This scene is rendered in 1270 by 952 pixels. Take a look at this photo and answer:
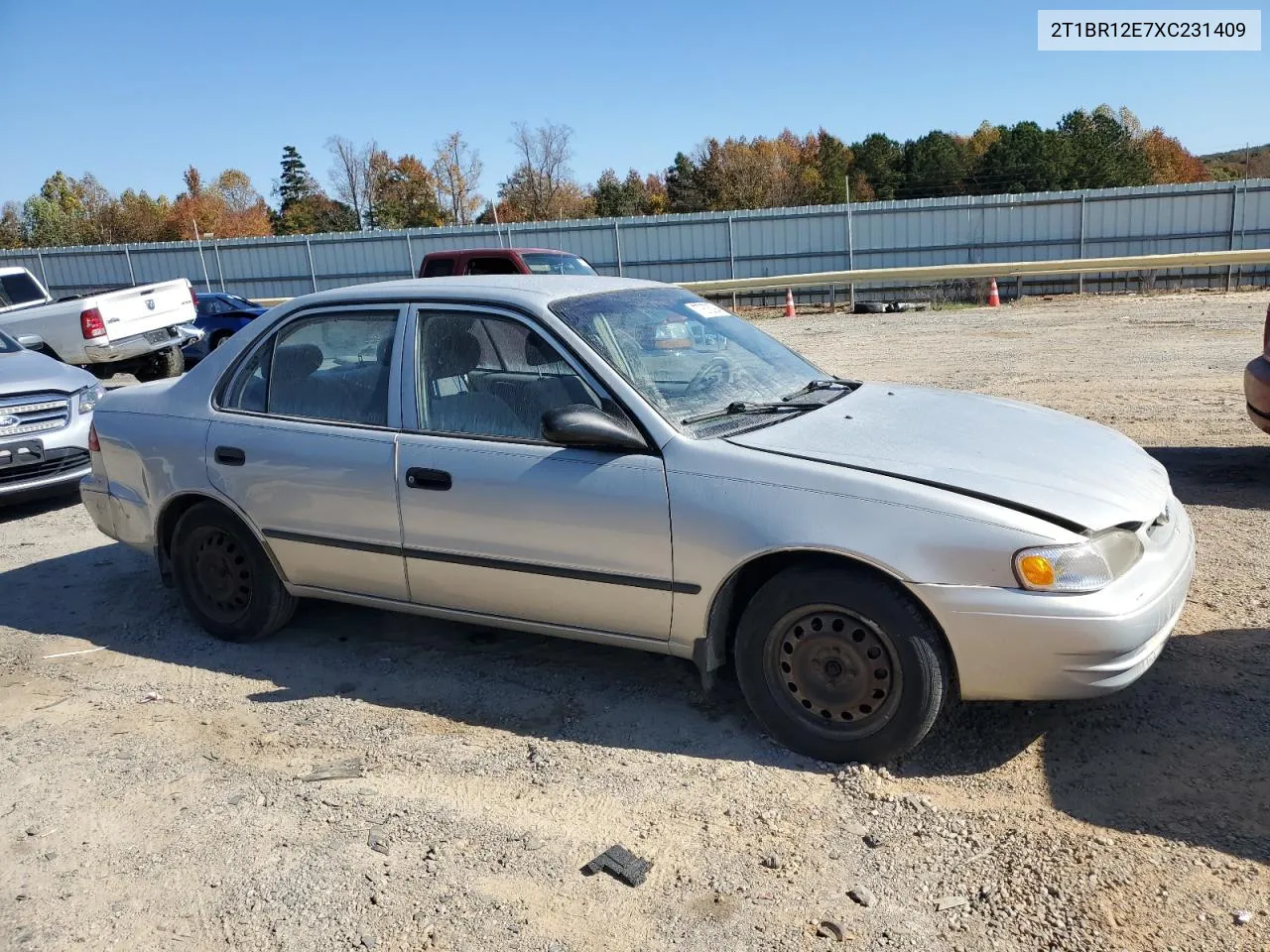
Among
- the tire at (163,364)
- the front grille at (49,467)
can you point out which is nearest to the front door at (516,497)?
the front grille at (49,467)

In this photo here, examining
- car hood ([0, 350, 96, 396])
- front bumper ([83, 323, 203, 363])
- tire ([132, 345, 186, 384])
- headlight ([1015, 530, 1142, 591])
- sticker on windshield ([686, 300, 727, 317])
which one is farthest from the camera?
tire ([132, 345, 186, 384])

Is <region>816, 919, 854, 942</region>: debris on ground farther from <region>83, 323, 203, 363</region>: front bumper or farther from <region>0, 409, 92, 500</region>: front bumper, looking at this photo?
<region>83, 323, 203, 363</region>: front bumper

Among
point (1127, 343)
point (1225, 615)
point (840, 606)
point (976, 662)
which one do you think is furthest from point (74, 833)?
point (1127, 343)

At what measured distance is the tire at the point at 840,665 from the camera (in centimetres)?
327

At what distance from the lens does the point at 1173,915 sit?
264cm

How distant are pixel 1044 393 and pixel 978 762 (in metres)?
7.45

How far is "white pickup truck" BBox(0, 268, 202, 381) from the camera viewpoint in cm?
1359

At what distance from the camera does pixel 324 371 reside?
454 centimetres

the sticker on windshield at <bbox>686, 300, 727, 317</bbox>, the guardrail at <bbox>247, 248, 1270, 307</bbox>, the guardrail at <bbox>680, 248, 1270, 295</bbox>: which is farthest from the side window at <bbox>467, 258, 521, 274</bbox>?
the sticker on windshield at <bbox>686, 300, 727, 317</bbox>

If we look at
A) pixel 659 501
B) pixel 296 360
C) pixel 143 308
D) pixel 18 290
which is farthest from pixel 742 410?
pixel 18 290

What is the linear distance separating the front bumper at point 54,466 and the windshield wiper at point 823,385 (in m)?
5.78

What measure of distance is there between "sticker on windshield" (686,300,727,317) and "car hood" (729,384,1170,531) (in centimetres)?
71

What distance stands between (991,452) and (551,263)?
1236cm

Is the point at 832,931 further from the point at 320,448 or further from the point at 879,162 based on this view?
the point at 879,162
